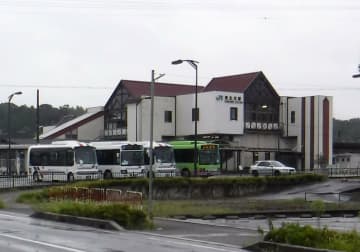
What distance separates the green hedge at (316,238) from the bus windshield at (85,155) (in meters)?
35.6

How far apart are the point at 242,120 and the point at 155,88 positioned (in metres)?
15.3

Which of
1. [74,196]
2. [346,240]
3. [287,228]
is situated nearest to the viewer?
[346,240]

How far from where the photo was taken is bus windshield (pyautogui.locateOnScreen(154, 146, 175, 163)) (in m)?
55.6

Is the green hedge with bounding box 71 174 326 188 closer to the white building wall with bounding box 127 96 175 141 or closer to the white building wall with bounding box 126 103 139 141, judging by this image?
the white building wall with bounding box 127 96 175 141

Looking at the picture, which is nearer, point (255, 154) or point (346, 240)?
point (346, 240)

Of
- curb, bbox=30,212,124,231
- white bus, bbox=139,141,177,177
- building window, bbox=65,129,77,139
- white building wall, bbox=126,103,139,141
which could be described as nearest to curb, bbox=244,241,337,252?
curb, bbox=30,212,124,231

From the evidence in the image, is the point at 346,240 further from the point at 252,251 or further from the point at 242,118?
the point at 242,118

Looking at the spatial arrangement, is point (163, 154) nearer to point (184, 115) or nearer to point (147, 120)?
point (147, 120)

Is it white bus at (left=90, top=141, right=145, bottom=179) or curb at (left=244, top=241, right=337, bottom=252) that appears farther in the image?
white bus at (left=90, top=141, right=145, bottom=179)

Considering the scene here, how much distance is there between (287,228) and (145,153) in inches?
1547

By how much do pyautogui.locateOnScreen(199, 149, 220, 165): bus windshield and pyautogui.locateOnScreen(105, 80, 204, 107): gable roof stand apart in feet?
101

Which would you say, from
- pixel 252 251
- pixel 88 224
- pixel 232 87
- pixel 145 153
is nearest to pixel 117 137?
pixel 232 87

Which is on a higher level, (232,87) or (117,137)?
(232,87)

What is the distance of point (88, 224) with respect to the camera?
22797 mm
